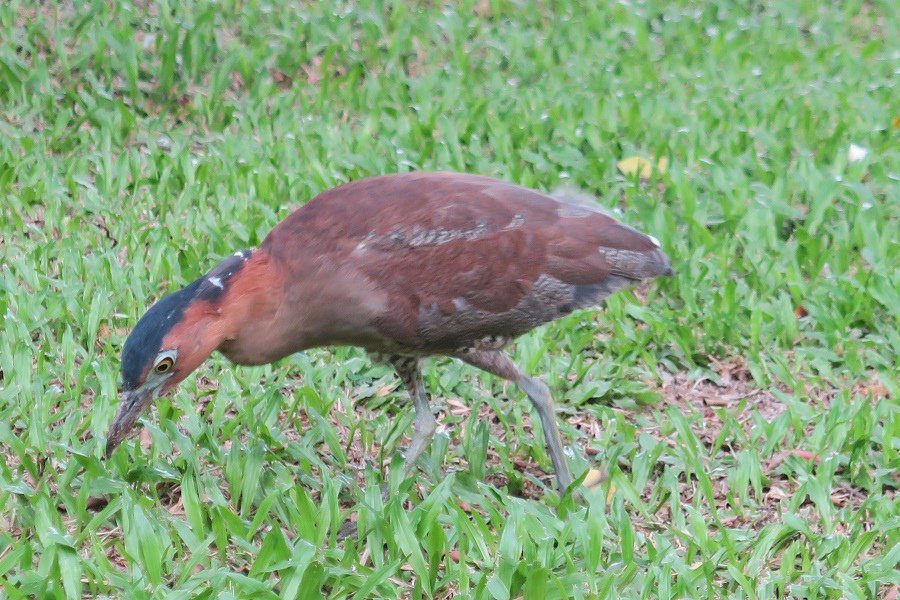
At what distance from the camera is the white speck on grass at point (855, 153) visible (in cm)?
819

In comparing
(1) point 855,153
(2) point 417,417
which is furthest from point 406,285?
(1) point 855,153

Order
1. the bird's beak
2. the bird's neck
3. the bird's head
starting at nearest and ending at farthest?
1. the bird's head
2. the bird's beak
3. the bird's neck

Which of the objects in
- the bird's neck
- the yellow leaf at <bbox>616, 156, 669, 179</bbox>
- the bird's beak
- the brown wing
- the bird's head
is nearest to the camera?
the bird's head

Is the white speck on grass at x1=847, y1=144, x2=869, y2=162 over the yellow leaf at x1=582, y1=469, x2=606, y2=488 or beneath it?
over

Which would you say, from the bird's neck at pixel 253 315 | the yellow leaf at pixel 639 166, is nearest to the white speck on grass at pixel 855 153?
the yellow leaf at pixel 639 166

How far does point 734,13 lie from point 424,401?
6.44 meters

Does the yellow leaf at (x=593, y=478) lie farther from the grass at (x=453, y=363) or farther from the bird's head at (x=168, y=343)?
the bird's head at (x=168, y=343)

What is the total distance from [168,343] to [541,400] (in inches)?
65.0

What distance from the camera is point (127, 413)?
459 cm

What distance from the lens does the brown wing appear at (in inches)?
192

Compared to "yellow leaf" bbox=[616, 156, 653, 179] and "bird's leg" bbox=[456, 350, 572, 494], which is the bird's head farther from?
"yellow leaf" bbox=[616, 156, 653, 179]

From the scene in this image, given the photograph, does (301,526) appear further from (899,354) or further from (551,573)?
(899,354)

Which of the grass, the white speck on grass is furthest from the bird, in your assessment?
the white speck on grass

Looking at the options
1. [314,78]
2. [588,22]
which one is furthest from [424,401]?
[588,22]
